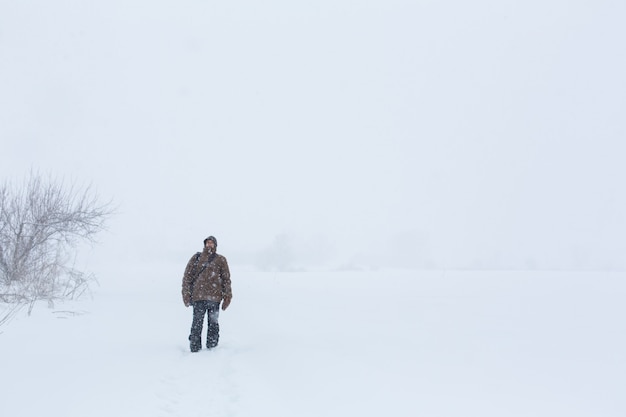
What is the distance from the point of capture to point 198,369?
24.5ft

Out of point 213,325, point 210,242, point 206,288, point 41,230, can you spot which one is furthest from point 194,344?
point 41,230

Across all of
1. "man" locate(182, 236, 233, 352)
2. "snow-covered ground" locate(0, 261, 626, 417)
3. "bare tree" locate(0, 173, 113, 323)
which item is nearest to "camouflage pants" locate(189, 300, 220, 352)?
"man" locate(182, 236, 233, 352)

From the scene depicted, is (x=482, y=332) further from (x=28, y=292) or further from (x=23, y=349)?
(x=28, y=292)

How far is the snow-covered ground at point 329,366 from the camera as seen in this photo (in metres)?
5.37

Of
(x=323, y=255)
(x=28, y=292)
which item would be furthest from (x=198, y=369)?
(x=323, y=255)

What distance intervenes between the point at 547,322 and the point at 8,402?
10340mm

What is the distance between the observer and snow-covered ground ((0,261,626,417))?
537cm

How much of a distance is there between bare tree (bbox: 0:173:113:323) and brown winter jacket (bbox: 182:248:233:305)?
7.72 metres

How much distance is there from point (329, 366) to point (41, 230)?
42.7 feet

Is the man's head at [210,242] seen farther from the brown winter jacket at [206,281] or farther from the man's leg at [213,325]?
the man's leg at [213,325]

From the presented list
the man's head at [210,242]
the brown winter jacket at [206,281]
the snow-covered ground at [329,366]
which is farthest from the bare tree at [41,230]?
the man's head at [210,242]

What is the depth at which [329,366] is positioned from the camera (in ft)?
23.8

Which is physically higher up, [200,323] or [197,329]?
[200,323]

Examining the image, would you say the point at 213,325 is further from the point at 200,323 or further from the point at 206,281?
the point at 206,281
